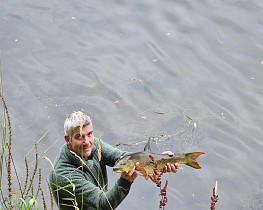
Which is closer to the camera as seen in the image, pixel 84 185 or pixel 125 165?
pixel 125 165

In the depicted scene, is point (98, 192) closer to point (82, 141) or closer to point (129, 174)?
point (129, 174)

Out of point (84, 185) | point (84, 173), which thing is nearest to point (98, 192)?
point (84, 185)

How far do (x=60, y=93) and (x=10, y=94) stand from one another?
68 cm

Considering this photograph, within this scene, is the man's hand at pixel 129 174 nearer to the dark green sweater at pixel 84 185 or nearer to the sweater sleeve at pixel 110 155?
the dark green sweater at pixel 84 185

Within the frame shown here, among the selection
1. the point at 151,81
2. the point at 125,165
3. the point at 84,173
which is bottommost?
the point at 151,81

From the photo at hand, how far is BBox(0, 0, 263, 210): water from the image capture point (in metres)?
7.82

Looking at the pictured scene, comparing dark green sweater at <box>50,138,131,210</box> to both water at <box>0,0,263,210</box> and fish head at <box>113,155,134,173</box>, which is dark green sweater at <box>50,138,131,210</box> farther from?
water at <box>0,0,263,210</box>

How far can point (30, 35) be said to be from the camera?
10125 mm

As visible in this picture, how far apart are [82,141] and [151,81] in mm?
4411

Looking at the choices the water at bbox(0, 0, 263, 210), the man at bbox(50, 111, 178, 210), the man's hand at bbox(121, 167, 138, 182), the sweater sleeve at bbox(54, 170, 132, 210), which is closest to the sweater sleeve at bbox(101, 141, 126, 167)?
the man at bbox(50, 111, 178, 210)

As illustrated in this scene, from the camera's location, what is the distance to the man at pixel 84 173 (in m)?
4.64

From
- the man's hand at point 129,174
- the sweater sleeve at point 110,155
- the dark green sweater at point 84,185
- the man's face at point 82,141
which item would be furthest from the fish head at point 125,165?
the sweater sleeve at point 110,155

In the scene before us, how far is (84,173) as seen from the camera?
4.90 m

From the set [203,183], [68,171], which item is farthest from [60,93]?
[68,171]
